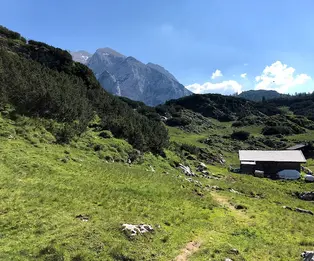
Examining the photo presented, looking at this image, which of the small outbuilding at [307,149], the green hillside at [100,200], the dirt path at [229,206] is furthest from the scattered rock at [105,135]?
the small outbuilding at [307,149]

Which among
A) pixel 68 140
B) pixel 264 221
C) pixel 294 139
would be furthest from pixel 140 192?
pixel 294 139

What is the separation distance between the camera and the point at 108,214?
19266 millimetres

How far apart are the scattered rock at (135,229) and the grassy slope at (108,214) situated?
0.41m

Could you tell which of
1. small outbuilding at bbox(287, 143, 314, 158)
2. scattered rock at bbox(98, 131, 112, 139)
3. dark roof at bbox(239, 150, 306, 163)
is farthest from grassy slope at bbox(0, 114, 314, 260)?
small outbuilding at bbox(287, 143, 314, 158)

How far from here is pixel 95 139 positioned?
43.1m

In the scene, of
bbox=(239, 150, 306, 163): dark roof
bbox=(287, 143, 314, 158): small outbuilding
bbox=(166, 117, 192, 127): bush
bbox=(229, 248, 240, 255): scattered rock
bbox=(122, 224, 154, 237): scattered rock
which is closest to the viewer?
bbox=(122, 224, 154, 237): scattered rock

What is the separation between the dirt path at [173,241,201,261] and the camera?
15.8 meters

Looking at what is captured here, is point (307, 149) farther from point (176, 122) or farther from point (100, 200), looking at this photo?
point (100, 200)

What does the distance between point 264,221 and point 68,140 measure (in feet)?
82.7

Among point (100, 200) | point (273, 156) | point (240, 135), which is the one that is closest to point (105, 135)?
point (100, 200)

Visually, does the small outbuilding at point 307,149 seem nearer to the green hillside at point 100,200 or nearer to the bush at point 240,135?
the bush at point 240,135

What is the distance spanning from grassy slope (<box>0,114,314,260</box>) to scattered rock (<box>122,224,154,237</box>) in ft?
1.35

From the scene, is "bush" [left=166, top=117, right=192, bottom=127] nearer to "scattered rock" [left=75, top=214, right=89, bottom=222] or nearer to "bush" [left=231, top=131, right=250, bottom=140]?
"bush" [left=231, top=131, right=250, bottom=140]

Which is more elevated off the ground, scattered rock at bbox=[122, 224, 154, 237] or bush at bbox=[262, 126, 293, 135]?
bush at bbox=[262, 126, 293, 135]
